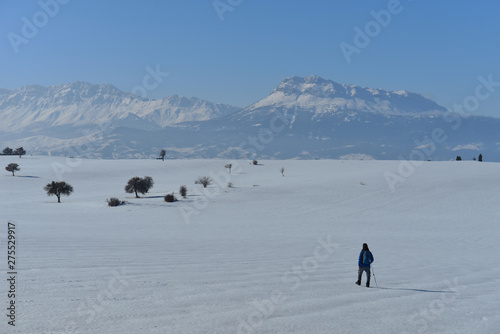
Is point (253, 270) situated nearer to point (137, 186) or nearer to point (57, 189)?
point (137, 186)

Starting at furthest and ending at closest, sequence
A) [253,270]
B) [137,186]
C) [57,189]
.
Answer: [137,186], [57,189], [253,270]

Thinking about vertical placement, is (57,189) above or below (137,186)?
below

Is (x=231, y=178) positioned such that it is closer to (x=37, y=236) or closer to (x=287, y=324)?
(x=37, y=236)

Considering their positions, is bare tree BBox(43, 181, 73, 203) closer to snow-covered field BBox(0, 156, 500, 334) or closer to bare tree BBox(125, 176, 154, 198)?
snow-covered field BBox(0, 156, 500, 334)

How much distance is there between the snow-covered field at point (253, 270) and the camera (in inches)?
298

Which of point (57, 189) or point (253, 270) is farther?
point (57, 189)

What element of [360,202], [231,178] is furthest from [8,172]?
[360,202]

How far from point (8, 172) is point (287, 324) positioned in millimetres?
59292

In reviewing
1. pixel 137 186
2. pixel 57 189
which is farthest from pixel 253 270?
pixel 57 189

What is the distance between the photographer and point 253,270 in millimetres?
11547

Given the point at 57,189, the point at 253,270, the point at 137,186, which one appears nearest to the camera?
the point at 253,270

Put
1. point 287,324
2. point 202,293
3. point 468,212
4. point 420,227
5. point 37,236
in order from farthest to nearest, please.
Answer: point 468,212
point 420,227
point 37,236
point 202,293
point 287,324

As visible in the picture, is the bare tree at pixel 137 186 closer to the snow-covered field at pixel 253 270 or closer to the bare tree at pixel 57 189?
the bare tree at pixel 57 189

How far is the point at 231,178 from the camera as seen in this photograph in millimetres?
53844
